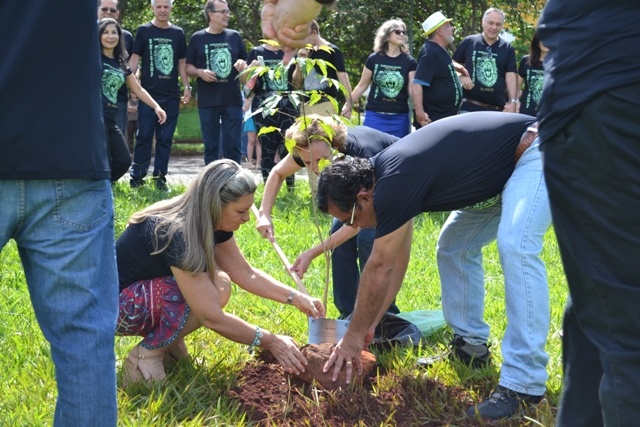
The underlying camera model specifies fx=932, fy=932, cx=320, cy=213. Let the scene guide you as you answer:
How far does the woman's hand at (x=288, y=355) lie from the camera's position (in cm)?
412

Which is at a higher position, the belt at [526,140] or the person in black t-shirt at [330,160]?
the belt at [526,140]

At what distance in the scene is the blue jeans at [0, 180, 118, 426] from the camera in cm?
239

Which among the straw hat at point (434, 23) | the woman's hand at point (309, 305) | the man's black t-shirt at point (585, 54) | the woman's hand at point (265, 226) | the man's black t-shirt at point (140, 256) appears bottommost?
the woman's hand at point (309, 305)

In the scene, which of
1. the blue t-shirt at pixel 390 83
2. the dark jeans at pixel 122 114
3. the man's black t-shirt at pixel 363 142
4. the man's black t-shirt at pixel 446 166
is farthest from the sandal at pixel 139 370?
the blue t-shirt at pixel 390 83

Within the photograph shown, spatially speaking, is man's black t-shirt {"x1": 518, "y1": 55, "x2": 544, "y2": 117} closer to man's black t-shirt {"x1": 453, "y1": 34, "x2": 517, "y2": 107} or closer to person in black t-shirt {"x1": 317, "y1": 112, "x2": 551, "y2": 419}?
man's black t-shirt {"x1": 453, "y1": 34, "x2": 517, "y2": 107}

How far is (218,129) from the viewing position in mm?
10156

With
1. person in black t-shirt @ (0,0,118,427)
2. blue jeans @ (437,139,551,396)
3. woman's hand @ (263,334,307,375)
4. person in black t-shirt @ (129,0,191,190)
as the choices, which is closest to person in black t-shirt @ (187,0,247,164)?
person in black t-shirt @ (129,0,191,190)

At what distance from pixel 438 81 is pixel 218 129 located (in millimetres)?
2463

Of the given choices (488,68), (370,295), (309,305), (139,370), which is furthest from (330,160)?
(488,68)

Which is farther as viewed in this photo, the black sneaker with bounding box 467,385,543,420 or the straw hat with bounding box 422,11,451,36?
the straw hat with bounding box 422,11,451,36

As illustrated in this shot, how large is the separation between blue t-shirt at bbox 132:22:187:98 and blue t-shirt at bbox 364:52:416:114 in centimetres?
215

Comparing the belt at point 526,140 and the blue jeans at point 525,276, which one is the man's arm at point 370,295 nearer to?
the blue jeans at point 525,276

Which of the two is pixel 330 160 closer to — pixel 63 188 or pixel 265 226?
pixel 265 226

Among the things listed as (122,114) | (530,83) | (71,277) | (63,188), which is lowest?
(122,114)
